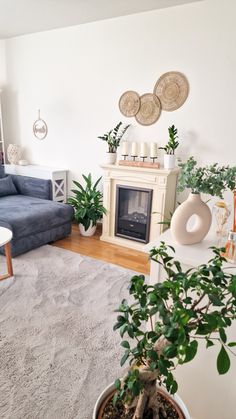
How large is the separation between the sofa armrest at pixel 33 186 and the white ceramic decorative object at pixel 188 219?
9.74ft

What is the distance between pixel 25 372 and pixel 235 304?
4.68 ft

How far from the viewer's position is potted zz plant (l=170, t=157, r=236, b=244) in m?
1.09

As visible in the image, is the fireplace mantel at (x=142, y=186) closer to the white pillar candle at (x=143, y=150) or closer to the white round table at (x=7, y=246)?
the white pillar candle at (x=143, y=150)

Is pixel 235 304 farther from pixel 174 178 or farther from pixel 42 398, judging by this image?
pixel 174 178

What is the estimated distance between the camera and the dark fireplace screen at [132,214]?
3.37m

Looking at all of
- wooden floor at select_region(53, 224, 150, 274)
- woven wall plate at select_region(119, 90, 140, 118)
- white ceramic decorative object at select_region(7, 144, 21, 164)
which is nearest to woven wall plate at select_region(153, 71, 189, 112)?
woven wall plate at select_region(119, 90, 140, 118)

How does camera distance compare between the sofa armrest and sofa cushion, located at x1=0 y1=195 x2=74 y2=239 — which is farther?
the sofa armrest

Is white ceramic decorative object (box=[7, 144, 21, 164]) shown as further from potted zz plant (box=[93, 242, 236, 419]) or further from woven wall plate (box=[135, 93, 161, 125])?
potted zz plant (box=[93, 242, 236, 419])

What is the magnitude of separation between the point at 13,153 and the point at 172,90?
8.94 feet

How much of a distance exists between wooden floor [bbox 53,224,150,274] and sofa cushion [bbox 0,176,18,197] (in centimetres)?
113

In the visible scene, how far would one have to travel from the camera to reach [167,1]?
2797 millimetres

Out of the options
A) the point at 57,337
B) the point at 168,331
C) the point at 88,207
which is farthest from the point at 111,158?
the point at 168,331

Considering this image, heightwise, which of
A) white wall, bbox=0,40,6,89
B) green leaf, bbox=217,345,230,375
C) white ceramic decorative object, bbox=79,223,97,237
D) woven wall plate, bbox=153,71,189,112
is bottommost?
white ceramic decorative object, bbox=79,223,97,237

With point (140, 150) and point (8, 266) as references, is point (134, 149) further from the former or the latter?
point (8, 266)
